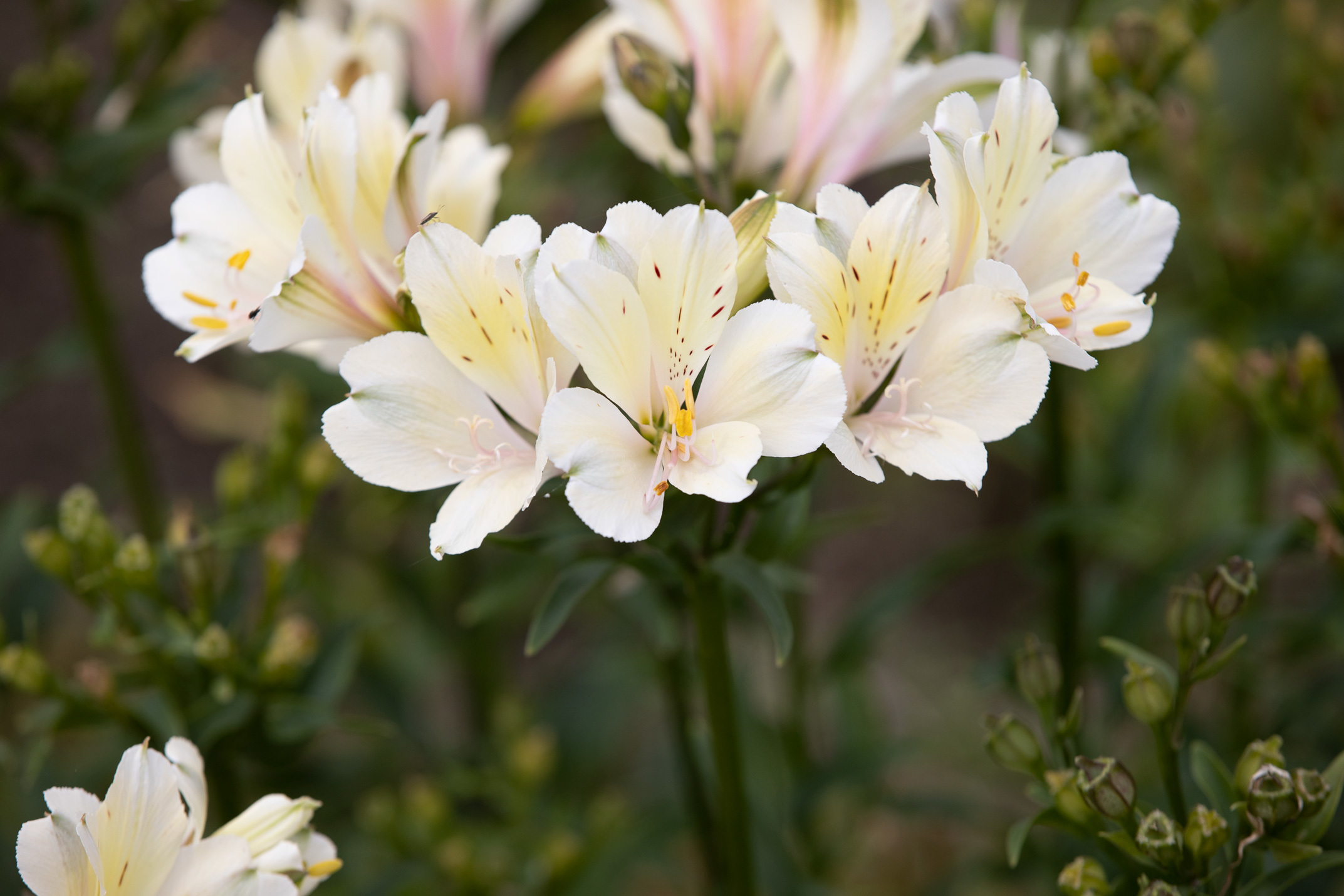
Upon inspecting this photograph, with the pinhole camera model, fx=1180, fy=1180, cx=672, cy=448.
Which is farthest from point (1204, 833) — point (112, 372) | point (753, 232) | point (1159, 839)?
point (112, 372)

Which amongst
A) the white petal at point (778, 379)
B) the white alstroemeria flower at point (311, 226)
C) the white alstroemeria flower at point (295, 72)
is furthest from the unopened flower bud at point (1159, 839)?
the white alstroemeria flower at point (295, 72)

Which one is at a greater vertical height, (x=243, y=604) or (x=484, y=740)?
(x=243, y=604)

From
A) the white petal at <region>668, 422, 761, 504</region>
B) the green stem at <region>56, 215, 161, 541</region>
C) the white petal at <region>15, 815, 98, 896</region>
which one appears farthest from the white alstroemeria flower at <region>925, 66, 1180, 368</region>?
the green stem at <region>56, 215, 161, 541</region>

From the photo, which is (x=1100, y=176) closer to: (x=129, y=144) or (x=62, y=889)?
(x=62, y=889)

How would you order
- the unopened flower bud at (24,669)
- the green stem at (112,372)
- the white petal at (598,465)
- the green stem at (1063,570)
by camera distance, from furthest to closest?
the green stem at (112,372) < the green stem at (1063,570) < the unopened flower bud at (24,669) < the white petal at (598,465)

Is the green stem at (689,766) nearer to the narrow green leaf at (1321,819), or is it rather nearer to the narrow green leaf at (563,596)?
the narrow green leaf at (563,596)

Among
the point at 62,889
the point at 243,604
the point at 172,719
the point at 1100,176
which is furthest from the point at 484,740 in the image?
the point at 1100,176
